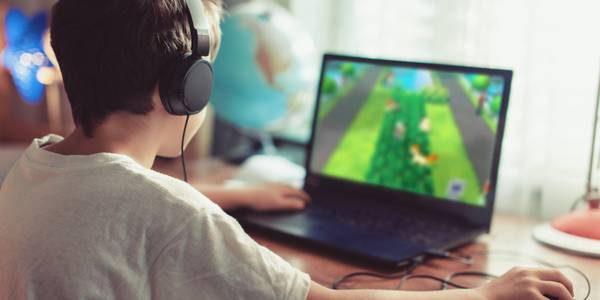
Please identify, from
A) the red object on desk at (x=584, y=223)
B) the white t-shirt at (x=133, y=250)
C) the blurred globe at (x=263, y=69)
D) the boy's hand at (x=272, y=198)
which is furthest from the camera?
the blurred globe at (x=263, y=69)

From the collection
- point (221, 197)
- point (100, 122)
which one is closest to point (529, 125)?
point (221, 197)

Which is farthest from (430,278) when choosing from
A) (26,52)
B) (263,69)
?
(26,52)

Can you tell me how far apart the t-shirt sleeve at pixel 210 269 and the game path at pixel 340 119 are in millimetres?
627

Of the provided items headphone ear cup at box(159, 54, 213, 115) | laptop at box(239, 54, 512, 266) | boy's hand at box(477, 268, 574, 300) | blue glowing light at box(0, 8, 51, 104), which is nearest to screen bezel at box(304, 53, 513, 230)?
laptop at box(239, 54, 512, 266)

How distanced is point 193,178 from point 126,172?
30.7 inches

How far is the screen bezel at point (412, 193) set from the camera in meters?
1.13

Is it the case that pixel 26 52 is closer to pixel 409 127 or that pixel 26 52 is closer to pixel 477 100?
pixel 409 127

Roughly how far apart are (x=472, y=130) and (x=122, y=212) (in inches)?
25.6

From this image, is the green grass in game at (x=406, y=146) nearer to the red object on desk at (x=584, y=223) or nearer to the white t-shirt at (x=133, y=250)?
the red object on desk at (x=584, y=223)

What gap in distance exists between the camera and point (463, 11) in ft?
4.82

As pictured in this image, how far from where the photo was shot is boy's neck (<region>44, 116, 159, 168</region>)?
0.81m

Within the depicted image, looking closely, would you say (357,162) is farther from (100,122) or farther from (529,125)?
(100,122)

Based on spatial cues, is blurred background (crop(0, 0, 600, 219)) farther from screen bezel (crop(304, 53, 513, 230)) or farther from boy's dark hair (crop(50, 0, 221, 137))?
boy's dark hair (crop(50, 0, 221, 137))

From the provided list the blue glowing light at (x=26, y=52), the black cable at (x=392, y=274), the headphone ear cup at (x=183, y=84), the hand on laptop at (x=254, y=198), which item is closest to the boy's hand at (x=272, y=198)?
the hand on laptop at (x=254, y=198)
